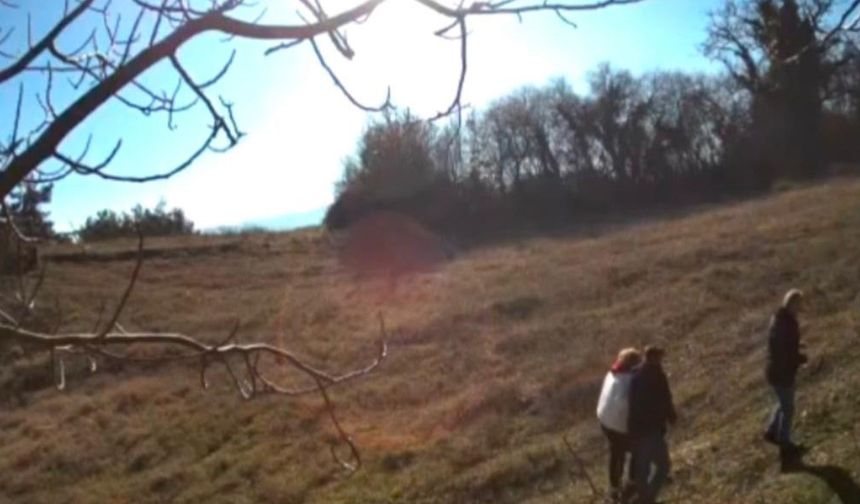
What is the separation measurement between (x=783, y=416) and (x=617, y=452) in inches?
62.8

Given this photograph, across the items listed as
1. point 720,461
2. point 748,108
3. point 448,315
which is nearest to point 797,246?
point 448,315

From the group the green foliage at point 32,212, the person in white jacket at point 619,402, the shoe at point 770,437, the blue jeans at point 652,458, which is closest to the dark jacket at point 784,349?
the shoe at point 770,437

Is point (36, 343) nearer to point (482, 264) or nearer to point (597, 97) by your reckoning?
point (482, 264)

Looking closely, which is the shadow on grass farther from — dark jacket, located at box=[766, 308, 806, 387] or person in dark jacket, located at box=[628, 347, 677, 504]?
person in dark jacket, located at box=[628, 347, 677, 504]

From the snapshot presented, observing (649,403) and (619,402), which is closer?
(649,403)

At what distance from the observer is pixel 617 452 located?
9.12 meters

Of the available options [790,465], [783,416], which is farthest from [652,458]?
[783,416]

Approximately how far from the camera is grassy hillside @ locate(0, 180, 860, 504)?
12.3 metres

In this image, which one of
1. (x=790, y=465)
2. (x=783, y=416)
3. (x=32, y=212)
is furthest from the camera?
(x=783, y=416)

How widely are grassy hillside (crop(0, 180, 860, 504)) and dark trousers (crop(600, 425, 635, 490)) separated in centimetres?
52

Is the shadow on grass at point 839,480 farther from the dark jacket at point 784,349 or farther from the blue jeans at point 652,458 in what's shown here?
the blue jeans at point 652,458

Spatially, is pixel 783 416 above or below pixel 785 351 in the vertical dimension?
below

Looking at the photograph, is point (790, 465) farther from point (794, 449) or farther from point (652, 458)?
point (652, 458)

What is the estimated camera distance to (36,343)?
6.06ft
